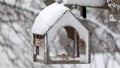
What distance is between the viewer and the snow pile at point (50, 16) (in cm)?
154

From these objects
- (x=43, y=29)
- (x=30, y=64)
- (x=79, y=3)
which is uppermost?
(x=79, y=3)

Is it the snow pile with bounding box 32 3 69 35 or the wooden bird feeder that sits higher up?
the snow pile with bounding box 32 3 69 35

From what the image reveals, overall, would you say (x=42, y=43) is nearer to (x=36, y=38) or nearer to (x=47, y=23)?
(x=36, y=38)

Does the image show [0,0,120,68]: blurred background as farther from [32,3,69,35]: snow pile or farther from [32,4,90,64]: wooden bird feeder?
[32,3,69,35]: snow pile

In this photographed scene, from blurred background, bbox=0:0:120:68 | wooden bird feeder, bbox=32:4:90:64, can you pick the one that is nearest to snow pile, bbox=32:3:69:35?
wooden bird feeder, bbox=32:4:90:64

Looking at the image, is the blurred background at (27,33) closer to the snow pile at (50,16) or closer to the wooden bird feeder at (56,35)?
the wooden bird feeder at (56,35)

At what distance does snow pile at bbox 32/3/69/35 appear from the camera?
→ 154cm

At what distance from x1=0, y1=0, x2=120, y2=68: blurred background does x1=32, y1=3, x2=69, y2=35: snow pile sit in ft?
3.93

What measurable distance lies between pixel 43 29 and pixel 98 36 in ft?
4.95

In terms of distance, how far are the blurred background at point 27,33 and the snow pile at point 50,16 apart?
47.2 inches

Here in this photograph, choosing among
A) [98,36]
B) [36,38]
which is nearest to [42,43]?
[36,38]

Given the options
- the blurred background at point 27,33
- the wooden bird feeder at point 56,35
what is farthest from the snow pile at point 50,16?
the blurred background at point 27,33

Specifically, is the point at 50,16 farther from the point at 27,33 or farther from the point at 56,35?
the point at 27,33

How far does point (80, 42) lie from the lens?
1698 mm
